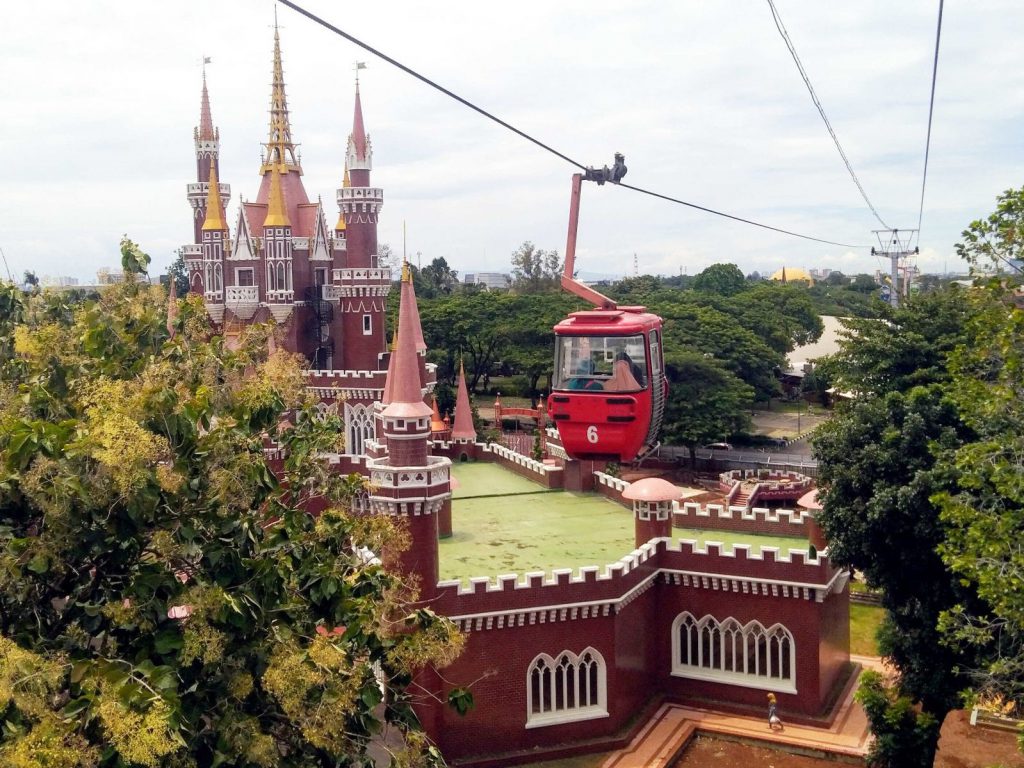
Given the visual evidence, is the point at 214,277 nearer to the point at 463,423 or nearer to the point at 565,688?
the point at 463,423

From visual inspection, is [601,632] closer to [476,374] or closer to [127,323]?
[127,323]

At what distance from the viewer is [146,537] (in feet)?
38.5

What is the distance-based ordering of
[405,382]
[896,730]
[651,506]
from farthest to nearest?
[651,506] → [405,382] → [896,730]

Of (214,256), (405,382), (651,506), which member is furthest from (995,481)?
(214,256)

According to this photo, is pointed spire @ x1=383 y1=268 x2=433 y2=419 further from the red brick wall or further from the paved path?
the red brick wall

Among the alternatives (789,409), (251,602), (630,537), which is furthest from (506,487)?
(789,409)

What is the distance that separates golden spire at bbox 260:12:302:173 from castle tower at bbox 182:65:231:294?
2.87 metres

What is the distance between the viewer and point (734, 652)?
24531mm

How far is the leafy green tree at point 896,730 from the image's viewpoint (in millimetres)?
20234

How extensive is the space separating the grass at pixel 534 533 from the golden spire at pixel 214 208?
698 inches

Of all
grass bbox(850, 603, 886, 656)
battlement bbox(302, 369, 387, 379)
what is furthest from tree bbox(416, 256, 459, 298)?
grass bbox(850, 603, 886, 656)

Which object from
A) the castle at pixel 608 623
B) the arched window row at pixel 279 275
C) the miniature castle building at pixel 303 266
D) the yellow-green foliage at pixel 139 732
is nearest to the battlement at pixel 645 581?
the castle at pixel 608 623

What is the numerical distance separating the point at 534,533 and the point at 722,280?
8493cm

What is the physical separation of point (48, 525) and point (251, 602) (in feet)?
7.98
